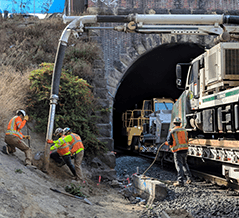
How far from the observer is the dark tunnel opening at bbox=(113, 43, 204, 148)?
20.1 meters

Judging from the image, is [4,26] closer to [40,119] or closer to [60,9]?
[60,9]

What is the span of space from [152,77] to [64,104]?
51.7 ft

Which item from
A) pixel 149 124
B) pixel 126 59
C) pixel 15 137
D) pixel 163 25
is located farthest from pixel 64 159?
pixel 149 124

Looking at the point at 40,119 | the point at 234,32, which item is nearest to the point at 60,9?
the point at 40,119

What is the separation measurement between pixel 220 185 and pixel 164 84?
57.6 ft

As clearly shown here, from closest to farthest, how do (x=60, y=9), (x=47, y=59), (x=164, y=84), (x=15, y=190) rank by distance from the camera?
(x=15, y=190), (x=47, y=59), (x=60, y=9), (x=164, y=84)

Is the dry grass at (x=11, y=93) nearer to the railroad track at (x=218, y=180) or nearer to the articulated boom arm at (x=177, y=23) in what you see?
the articulated boom arm at (x=177, y=23)

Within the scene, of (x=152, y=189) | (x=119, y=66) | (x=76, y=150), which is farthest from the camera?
(x=119, y=66)

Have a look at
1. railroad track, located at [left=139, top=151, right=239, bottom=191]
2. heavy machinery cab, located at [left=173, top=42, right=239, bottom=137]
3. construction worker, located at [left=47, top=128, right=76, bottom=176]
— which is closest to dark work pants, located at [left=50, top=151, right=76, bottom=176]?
construction worker, located at [left=47, top=128, right=76, bottom=176]

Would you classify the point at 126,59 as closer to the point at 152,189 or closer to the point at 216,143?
the point at 216,143

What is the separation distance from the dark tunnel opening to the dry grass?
960 centimetres

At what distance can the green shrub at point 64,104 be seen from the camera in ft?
31.5

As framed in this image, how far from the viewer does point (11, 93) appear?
30.5 feet

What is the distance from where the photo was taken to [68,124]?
9703 mm
